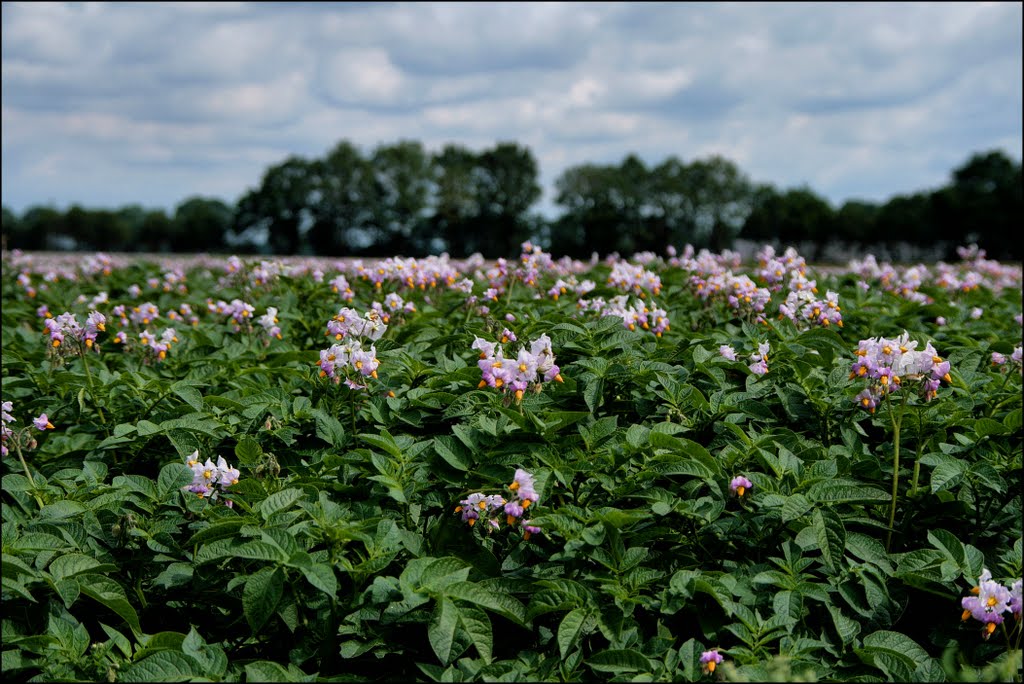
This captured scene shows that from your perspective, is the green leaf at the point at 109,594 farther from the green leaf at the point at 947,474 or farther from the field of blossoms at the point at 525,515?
the green leaf at the point at 947,474

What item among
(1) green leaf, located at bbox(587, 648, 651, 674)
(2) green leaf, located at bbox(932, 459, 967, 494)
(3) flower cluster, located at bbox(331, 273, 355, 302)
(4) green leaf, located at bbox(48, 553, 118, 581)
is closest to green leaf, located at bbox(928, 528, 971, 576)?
(2) green leaf, located at bbox(932, 459, 967, 494)

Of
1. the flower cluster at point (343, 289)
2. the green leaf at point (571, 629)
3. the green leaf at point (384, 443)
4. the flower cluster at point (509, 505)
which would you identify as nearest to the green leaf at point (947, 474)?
the green leaf at point (571, 629)

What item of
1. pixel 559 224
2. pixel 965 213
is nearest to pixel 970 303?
pixel 965 213

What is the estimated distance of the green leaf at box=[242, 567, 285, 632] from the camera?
2717 millimetres

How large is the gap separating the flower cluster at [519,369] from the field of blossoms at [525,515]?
1 centimetres

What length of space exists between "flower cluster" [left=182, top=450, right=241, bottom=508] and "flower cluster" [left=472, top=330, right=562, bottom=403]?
101 cm

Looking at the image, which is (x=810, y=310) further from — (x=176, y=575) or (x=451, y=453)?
(x=176, y=575)

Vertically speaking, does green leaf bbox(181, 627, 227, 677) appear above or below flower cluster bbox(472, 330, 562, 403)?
below

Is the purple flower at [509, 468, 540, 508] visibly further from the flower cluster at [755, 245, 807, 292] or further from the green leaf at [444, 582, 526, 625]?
the flower cluster at [755, 245, 807, 292]

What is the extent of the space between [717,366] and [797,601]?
1347 millimetres

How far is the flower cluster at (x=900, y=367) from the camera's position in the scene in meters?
3.21

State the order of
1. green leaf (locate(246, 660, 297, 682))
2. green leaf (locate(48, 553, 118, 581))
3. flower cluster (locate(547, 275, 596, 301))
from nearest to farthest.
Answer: green leaf (locate(246, 660, 297, 682))
green leaf (locate(48, 553, 118, 581))
flower cluster (locate(547, 275, 596, 301))

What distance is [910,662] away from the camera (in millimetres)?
2801

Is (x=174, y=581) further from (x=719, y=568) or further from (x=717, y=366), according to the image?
(x=717, y=366)
